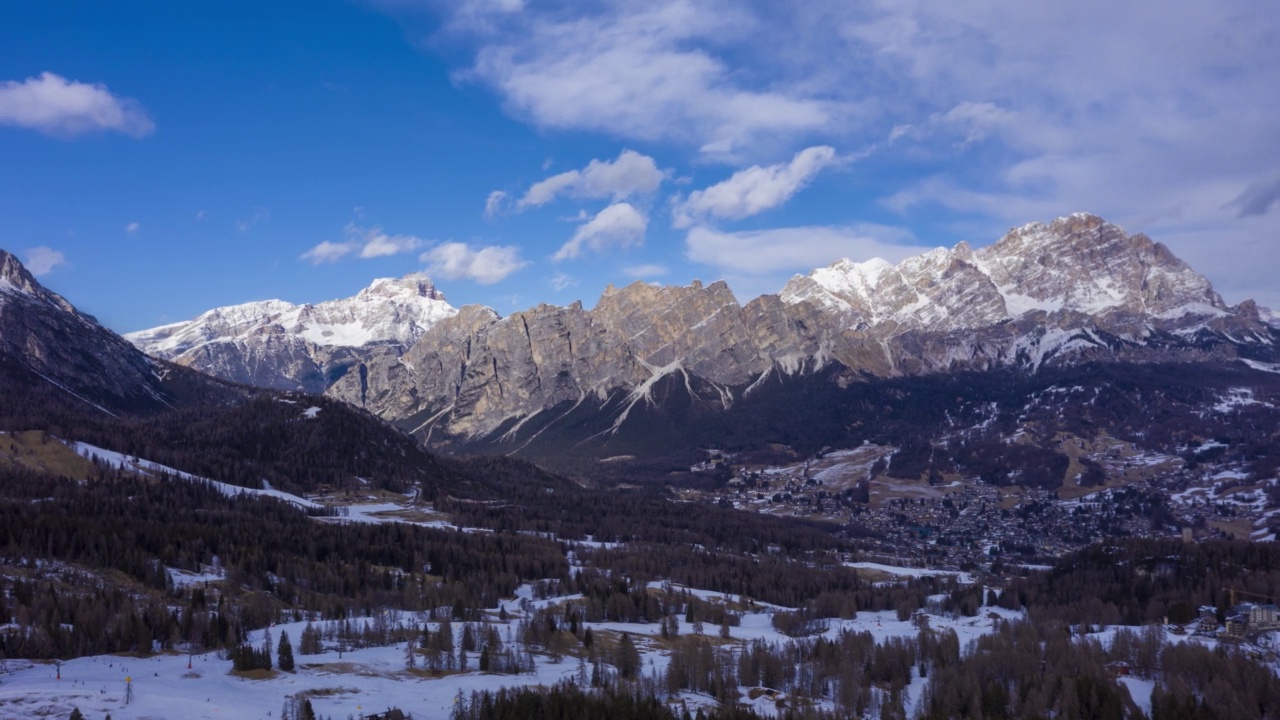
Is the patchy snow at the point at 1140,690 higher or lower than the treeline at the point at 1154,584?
lower

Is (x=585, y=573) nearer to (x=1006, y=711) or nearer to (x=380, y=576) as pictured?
(x=380, y=576)

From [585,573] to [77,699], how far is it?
4472 inches

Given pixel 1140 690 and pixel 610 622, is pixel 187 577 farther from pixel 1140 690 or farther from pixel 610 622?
pixel 1140 690

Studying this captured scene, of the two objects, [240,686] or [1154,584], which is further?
[1154,584]

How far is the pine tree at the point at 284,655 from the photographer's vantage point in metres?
115

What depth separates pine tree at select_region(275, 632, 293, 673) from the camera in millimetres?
115000

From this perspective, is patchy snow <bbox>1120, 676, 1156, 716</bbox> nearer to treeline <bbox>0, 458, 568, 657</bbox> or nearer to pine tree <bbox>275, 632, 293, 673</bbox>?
treeline <bbox>0, 458, 568, 657</bbox>

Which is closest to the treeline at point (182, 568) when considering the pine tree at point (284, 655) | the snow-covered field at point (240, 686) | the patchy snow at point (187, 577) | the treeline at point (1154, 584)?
A: the patchy snow at point (187, 577)

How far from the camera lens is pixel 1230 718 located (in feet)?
357

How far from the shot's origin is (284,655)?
11638 centimetres

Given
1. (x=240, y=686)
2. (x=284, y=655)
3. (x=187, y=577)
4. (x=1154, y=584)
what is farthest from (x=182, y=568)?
(x=1154, y=584)

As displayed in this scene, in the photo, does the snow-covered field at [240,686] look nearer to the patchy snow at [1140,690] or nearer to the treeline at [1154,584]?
the patchy snow at [1140,690]

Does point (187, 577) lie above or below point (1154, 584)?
above

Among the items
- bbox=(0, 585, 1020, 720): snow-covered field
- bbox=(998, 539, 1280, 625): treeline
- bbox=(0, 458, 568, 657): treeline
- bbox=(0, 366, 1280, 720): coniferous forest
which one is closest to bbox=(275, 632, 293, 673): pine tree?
bbox=(0, 366, 1280, 720): coniferous forest
